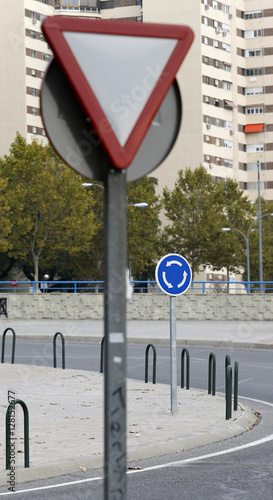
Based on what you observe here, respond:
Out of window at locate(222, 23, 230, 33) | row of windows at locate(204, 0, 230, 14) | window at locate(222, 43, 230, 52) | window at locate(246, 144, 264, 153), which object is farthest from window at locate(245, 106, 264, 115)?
row of windows at locate(204, 0, 230, 14)

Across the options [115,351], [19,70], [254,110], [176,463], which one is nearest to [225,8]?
[254,110]

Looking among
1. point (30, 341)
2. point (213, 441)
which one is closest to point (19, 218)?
point (30, 341)

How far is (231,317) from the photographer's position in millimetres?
37594

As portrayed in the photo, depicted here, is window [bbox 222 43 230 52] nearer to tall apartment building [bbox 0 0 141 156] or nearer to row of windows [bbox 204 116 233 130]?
row of windows [bbox 204 116 233 130]

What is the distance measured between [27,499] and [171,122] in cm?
475

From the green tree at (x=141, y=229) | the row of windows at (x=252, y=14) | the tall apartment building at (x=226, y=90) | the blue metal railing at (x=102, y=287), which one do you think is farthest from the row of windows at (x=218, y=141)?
the blue metal railing at (x=102, y=287)

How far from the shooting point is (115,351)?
3.52 metres

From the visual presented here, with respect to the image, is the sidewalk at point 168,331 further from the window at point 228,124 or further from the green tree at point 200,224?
the window at point 228,124

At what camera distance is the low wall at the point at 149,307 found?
37281 mm

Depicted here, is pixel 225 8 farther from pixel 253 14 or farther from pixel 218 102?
pixel 218 102

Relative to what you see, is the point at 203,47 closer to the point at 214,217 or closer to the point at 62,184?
the point at 214,217

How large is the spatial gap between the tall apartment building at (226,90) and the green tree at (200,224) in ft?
62.4

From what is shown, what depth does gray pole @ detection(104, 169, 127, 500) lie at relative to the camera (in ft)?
11.6

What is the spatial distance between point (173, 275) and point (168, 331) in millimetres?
20078
